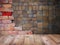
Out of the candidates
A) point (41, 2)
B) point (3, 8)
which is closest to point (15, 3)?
point (3, 8)

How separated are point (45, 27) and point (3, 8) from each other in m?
1.08

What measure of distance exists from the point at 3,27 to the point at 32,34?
0.70 meters

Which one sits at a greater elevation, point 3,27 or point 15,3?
point 15,3

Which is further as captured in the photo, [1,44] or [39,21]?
[39,21]

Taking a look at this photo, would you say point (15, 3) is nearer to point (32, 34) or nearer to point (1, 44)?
point (32, 34)

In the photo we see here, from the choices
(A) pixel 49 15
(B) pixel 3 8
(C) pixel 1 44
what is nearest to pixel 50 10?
(A) pixel 49 15

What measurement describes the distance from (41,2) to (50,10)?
28 cm

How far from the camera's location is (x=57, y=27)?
3363 mm

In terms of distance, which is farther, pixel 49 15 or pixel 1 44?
pixel 49 15

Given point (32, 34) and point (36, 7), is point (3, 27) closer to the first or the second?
point (32, 34)

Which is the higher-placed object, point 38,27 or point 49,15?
point 49,15

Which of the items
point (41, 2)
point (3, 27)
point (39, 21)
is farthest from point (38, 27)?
point (3, 27)

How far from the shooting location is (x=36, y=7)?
11.0 feet

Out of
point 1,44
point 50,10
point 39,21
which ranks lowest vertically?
point 1,44
